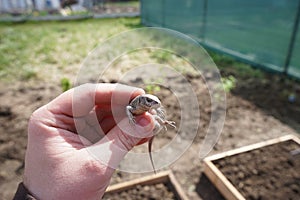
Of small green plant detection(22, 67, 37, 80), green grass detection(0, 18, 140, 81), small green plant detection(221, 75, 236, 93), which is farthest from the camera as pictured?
green grass detection(0, 18, 140, 81)

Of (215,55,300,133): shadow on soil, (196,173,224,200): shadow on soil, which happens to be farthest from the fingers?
(215,55,300,133): shadow on soil

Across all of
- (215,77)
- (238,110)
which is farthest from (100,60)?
(238,110)

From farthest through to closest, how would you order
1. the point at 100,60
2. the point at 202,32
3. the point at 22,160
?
1. the point at 202,32
2. the point at 100,60
3. the point at 22,160

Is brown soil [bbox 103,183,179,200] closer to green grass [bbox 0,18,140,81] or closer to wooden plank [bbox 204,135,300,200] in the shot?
wooden plank [bbox 204,135,300,200]

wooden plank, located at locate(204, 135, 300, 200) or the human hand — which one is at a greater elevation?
the human hand

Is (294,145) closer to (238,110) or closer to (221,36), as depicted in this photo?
(238,110)
